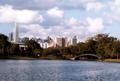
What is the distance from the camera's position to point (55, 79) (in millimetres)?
63531

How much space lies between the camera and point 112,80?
64375 mm

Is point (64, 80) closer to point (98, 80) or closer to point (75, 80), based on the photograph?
point (75, 80)

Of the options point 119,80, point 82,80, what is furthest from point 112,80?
point 82,80

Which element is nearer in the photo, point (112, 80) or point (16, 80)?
point (16, 80)

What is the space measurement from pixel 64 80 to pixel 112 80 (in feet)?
27.8

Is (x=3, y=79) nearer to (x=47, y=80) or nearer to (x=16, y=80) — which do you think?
(x=16, y=80)

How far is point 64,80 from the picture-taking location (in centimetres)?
6166

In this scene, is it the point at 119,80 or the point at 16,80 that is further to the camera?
the point at 119,80

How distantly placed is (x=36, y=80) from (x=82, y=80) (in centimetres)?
757

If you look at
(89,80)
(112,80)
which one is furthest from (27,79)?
(112,80)

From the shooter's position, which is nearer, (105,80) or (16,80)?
(16,80)

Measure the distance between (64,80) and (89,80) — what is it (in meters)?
4.27

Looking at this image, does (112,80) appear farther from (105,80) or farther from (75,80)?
(75,80)

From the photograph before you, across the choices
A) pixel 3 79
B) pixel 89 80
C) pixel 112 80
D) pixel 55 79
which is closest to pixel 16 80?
pixel 3 79
